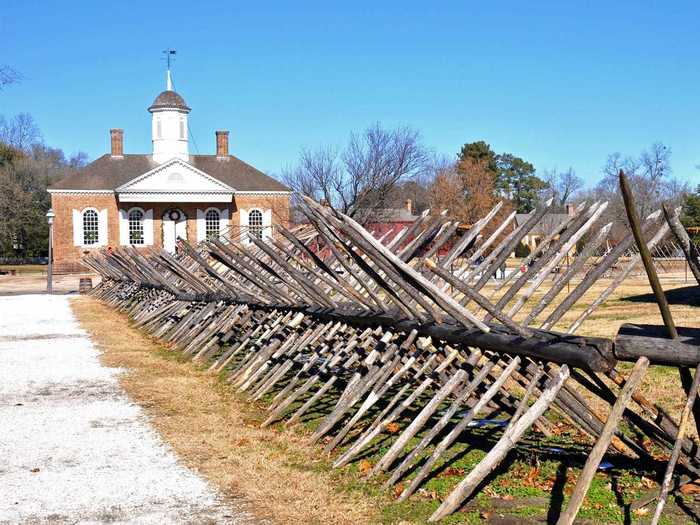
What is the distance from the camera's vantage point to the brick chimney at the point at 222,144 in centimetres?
5578

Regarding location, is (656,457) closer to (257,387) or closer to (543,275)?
(543,275)

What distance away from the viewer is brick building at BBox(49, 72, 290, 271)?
5056 cm

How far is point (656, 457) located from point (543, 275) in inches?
59.8

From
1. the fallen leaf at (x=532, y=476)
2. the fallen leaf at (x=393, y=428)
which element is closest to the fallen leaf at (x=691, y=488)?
the fallen leaf at (x=532, y=476)

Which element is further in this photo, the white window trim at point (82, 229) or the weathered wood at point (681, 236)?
the white window trim at point (82, 229)

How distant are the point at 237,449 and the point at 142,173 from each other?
47584 millimetres

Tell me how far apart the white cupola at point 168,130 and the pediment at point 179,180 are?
3239 millimetres

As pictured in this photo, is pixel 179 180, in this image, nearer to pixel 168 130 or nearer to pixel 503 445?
pixel 168 130

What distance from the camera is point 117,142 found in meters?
54.8

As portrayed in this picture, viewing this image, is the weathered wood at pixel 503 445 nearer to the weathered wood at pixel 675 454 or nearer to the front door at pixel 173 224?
the weathered wood at pixel 675 454

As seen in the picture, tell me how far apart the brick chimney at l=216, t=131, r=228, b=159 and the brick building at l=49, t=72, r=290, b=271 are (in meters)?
2.69

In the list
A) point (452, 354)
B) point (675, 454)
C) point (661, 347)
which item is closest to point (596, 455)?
point (675, 454)

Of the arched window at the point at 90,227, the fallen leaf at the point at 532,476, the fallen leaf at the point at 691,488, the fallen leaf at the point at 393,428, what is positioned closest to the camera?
the fallen leaf at the point at 691,488

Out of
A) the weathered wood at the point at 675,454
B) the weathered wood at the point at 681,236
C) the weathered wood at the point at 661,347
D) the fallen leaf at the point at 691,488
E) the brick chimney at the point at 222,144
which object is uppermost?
the brick chimney at the point at 222,144
